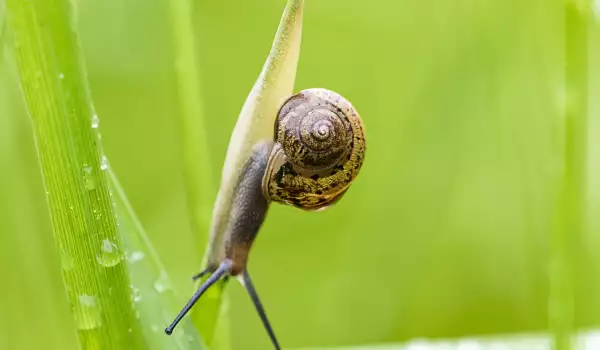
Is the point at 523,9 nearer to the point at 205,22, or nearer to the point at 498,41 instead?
the point at 498,41

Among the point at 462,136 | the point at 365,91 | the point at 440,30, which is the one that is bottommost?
the point at 462,136

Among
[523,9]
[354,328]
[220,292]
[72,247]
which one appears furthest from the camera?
[523,9]

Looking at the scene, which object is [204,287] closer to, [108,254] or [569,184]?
[108,254]

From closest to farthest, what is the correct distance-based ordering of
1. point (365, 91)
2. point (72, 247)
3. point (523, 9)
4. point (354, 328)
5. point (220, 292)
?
1. point (72, 247)
2. point (220, 292)
3. point (354, 328)
4. point (523, 9)
5. point (365, 91)

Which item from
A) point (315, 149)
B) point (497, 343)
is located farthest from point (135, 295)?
point (497, 343)

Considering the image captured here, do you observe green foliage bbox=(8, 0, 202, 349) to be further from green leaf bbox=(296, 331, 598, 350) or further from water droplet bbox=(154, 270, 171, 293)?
green leaf bbox=(296, 331, 598, 350)

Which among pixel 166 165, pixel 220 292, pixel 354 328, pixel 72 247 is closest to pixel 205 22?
pixel 166 165
